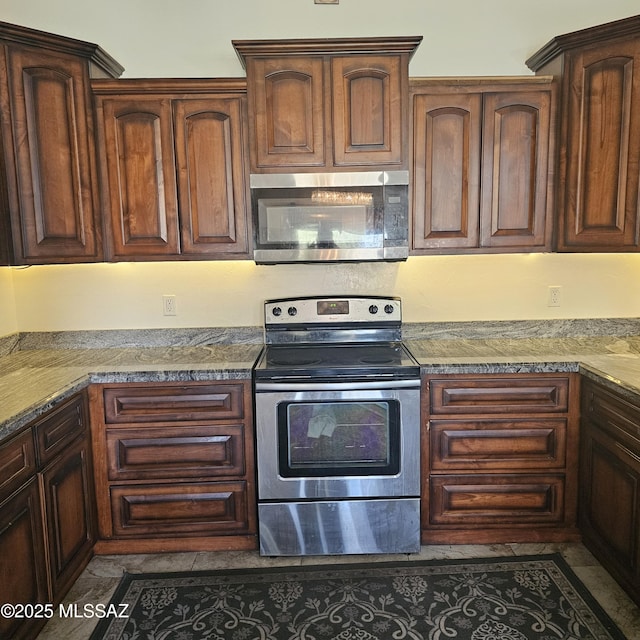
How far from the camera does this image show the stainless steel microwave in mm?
2436

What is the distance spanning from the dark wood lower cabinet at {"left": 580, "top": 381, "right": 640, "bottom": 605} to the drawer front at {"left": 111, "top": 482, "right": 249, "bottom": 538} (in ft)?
5.21

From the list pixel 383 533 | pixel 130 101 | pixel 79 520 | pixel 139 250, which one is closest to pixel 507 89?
pixel 130 101

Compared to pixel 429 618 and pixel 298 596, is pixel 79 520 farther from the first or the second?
pixel 429 618

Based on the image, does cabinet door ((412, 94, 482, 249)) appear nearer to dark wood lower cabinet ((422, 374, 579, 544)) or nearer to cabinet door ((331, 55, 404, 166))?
cabinet door ((331, 55, 404, 166))

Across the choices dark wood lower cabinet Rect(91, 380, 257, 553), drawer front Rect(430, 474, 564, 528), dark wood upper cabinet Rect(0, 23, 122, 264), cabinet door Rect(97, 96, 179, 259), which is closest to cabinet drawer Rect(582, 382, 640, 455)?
drawer front Rect(430, 474, 564, 528)

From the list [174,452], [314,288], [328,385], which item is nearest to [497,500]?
[328,385]

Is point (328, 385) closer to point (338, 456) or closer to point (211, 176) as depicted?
point (338, 456)

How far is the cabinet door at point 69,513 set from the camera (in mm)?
1933

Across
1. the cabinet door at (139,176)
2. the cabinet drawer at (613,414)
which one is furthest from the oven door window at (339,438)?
the cabinet door at (139,176)

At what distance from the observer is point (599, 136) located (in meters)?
2.41

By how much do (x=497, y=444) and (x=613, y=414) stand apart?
516 mm

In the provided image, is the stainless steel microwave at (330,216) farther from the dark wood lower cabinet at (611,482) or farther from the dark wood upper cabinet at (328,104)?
the dark wood lower cabinet at (611,482)

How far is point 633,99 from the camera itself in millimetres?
2332

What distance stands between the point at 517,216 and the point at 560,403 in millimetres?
956
